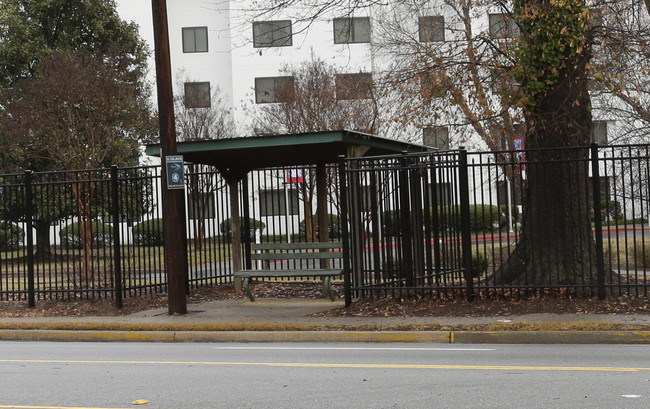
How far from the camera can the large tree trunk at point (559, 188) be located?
48.3 ft

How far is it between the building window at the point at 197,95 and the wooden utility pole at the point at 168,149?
26.0 m

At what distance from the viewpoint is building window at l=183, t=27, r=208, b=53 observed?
49.7 metres

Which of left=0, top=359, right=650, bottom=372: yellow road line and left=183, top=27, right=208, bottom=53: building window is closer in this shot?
left=0, top=359, right=650, bottom=372: yellow road line

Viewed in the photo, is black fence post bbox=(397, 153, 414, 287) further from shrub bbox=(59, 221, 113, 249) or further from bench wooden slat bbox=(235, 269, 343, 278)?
shrub bbox=(59, 221, 113, 249)

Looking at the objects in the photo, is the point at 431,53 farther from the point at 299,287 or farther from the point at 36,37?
the point at 36,37

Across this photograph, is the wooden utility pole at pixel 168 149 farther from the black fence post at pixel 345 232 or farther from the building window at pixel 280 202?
the black fence post at pixel 345 232

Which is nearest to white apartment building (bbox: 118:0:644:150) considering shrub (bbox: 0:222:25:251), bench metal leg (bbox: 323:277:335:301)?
shrub (bbox: 0:222:25:251)

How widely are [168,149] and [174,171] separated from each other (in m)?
0.40

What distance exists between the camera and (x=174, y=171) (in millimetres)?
15078

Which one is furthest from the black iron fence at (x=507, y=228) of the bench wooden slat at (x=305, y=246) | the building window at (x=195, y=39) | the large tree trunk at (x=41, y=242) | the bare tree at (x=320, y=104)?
the building window at (x=195, y=39)

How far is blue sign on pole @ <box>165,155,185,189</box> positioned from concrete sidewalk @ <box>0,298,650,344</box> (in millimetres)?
2240

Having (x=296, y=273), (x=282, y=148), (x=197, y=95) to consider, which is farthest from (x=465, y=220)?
(x=197, y=95)

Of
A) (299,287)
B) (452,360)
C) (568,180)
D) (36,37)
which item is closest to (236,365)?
(452,360)

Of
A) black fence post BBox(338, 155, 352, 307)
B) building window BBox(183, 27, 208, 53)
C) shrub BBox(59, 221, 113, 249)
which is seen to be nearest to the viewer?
black fence post BBox(338, 155, 352, 307)
